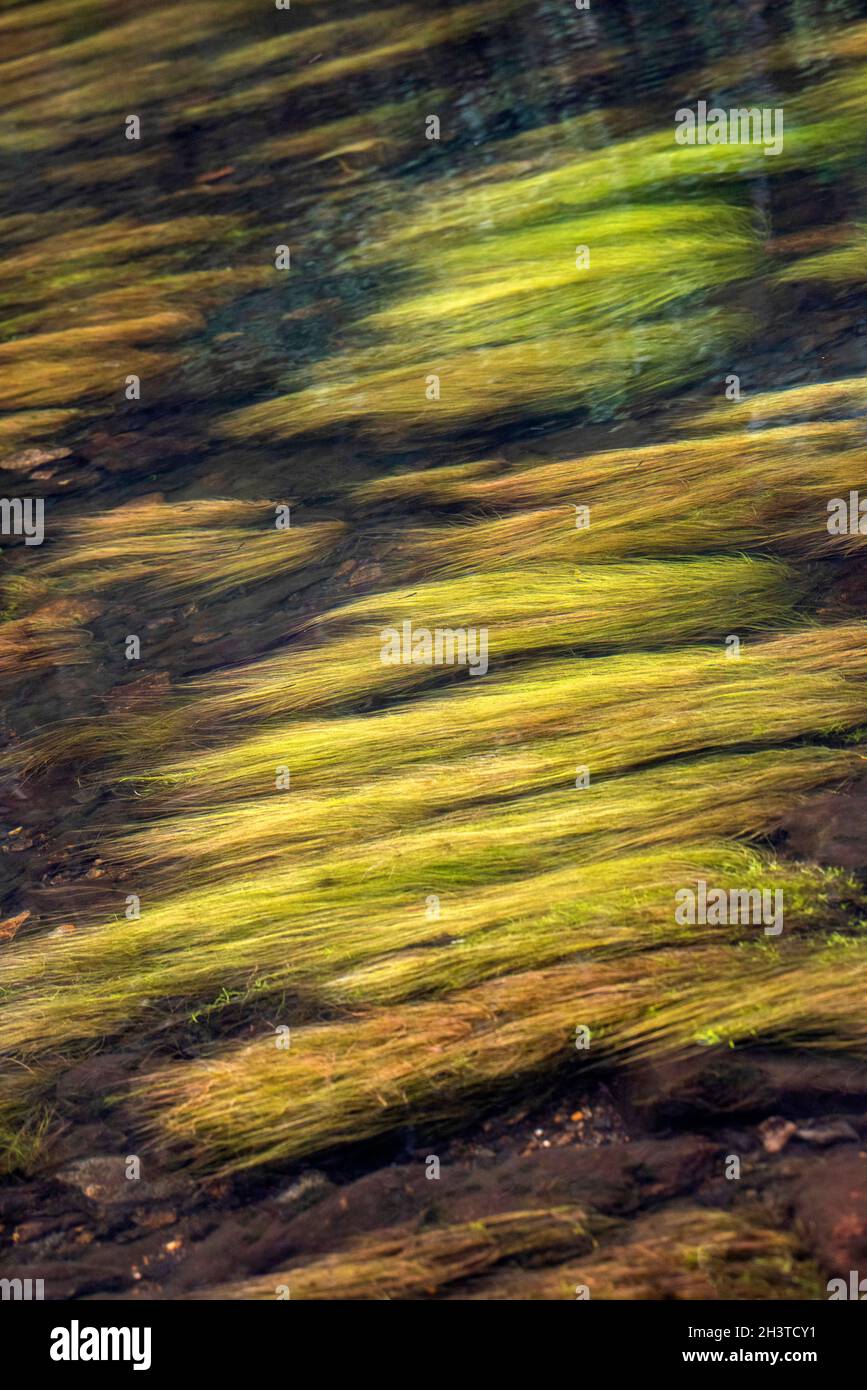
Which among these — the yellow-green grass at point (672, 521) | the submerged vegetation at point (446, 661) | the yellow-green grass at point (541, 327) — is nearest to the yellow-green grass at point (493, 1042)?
the submerged vegetation at point (446, 661)

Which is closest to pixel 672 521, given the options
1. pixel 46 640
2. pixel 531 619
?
pixel 531 619

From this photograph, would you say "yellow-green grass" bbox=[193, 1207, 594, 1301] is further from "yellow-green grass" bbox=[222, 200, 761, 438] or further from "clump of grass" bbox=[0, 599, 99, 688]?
"yellow-green grass" bbox=[222, 200, 761, 438]

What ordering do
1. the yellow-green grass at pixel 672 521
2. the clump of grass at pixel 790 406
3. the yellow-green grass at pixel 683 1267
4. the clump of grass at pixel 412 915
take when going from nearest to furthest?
the yellow-green grass at pixel 683 1267 < the clump of grass at pixel 412 915 < the yellow-green grass at pixel 672 521 < the clump of grass at pixel 790 406

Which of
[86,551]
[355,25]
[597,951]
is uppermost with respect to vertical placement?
[355,25]

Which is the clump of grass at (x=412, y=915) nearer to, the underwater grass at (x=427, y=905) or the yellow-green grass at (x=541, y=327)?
the underwater grass at (x=427, y=905)

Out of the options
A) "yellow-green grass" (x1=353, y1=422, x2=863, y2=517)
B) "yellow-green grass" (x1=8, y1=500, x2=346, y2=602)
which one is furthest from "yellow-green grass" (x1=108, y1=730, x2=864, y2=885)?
"yellow-green grass" (x1=8, y1=500, x2=346, y2=602)
